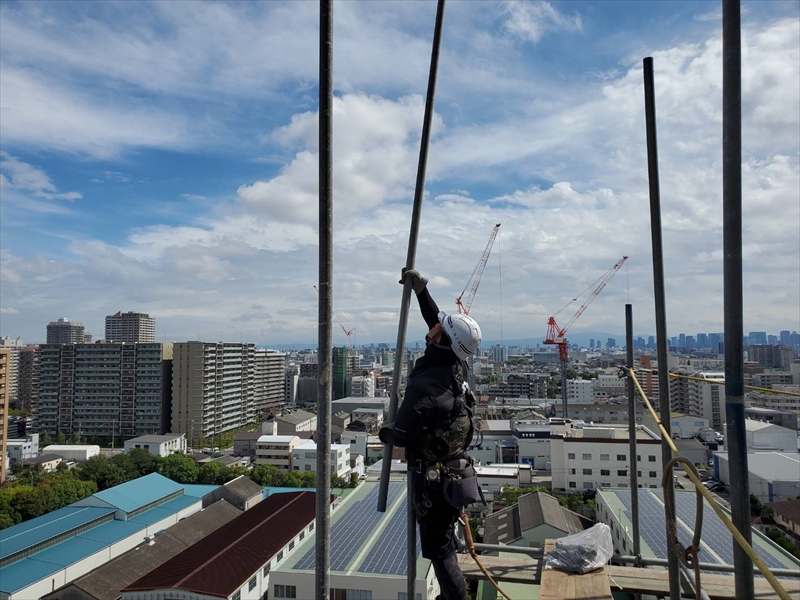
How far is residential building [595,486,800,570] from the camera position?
414 inches

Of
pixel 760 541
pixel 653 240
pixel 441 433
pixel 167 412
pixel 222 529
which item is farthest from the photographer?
pixel 167 412

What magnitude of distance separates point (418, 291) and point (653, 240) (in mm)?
1553

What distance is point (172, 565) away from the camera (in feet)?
46.7

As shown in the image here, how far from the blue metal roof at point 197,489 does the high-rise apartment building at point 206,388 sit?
73.0ft

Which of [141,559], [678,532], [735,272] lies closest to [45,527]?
[141,559]

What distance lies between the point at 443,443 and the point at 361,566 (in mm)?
10541

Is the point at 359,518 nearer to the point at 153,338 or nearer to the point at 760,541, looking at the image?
the point at 760,541

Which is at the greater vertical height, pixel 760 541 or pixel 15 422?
pixel 760 541

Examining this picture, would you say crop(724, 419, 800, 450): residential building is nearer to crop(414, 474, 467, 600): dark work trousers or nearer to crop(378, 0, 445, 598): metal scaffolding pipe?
crop(414, 474, 467, 600): dark work trousers

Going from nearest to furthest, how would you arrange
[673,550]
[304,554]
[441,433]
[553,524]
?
[673,550]
[441,433]
[304,554]
[553,524]

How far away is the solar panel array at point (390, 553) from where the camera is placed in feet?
37.5

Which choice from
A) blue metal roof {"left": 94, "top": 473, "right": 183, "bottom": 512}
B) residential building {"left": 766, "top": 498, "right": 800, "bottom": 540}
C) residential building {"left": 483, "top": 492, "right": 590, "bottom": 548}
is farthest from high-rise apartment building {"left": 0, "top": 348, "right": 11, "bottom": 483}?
residential building {"left": 766, "top": 498, "right": 800, "bottom": 540}

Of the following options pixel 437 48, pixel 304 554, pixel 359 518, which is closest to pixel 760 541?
pixel 359 518

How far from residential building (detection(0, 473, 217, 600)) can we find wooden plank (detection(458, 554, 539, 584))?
50.7 ft
